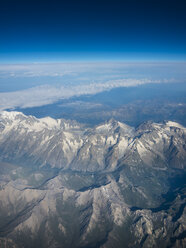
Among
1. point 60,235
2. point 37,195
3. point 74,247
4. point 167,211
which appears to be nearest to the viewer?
point 74,247

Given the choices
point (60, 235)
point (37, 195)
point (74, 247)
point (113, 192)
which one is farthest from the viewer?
point (113, 192)

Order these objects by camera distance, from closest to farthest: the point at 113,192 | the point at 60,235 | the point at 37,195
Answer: the point at 60,235 → the point at 37,195 → the point at 113,192

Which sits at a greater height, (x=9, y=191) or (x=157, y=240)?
(x=9, y=191)

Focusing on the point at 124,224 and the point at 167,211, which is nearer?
the point at 124,224

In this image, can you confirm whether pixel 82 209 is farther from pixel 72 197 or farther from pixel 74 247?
pixel 74 247

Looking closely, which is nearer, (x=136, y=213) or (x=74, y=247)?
(x=74, y=247)

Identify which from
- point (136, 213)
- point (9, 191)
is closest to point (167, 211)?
point (136, 213)

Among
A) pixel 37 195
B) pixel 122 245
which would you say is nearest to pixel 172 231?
pixel 122 245

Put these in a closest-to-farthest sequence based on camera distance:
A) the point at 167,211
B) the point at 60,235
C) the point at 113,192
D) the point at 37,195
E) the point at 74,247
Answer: the point at 74,247
the point at 60,235
the point at 167,211
the point at 37,195
the point at 113,192

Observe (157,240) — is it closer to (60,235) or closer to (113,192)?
(113,192)
